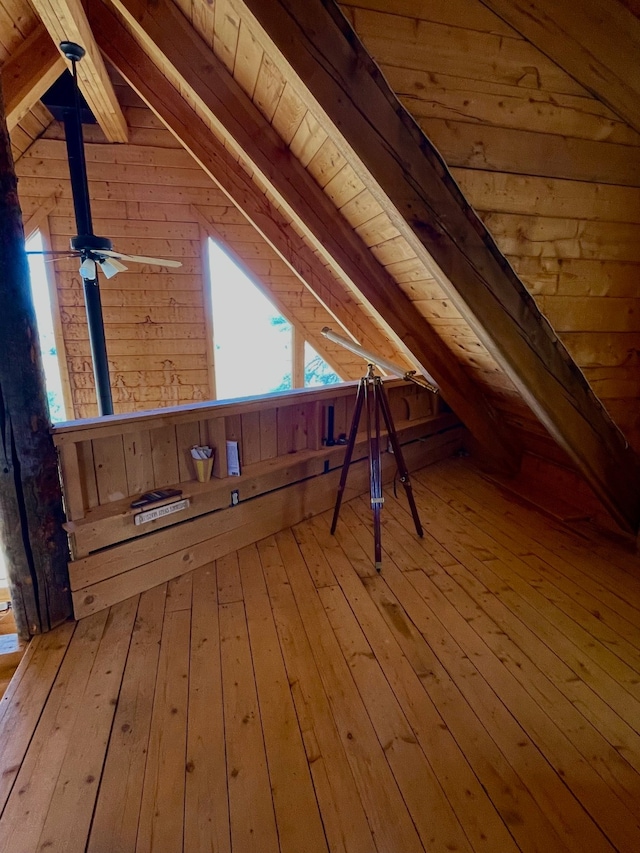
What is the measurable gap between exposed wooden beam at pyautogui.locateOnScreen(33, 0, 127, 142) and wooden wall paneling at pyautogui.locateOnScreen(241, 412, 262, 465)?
2.08 m

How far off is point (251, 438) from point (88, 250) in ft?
4.93

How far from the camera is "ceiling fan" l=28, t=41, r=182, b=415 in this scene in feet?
8.11

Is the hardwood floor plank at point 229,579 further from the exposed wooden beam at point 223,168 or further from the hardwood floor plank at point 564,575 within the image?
the exposed wooden beam at point 223,168

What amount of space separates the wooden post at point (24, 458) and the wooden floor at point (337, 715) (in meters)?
0.18

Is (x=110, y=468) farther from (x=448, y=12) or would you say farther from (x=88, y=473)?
(x=448, y=12)

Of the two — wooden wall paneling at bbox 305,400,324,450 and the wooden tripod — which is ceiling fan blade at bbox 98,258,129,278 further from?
the wooden tripod

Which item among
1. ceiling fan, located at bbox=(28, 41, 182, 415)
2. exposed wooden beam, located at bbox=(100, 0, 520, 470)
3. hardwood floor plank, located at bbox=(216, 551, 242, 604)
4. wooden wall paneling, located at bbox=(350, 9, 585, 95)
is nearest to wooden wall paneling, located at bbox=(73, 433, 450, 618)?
hardwood floor plank, located at bbox=(216, 551, 242, 604)

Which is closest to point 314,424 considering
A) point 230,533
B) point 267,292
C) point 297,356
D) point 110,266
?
point 230,533

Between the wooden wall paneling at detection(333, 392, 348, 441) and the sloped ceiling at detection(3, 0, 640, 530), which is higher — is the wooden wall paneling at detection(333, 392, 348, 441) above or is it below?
below

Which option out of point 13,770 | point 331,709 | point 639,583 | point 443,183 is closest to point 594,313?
point 443,183

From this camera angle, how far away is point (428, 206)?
4.92 feet

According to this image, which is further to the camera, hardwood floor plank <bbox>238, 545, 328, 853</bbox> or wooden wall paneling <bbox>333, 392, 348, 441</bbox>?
wooden wall paneling <bbox>333, 392, 348, 441</bbox>

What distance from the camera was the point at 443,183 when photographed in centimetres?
149

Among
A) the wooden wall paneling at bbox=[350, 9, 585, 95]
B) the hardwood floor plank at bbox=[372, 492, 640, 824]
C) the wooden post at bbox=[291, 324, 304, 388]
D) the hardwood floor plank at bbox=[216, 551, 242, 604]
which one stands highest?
the wooden wall paneling at bbox=[350, 9, 585, 95]
